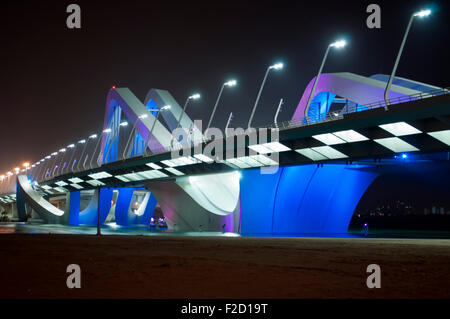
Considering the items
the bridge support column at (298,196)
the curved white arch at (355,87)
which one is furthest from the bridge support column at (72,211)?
the curved white arch at (355,87)

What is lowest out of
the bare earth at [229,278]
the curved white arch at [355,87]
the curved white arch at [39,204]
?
the bare earth at [229,278]

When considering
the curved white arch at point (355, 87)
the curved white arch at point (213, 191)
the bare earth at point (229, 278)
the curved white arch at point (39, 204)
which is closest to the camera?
the bare earth at point (229, 278)

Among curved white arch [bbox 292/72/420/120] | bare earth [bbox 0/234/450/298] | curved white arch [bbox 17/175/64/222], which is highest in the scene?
curved white arch [bbox 292/72/420/120]

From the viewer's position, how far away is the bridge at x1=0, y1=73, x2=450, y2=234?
2983 cm

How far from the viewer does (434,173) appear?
56.9m

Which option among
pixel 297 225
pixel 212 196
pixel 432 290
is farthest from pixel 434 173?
pixel 432 290

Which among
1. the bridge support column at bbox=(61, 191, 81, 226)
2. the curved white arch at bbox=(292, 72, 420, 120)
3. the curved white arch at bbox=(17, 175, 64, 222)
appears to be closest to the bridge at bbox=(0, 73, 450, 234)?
the curved white arch at bbox=(292, 72, 420, 120)

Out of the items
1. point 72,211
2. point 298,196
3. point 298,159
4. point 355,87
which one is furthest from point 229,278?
point 72,211

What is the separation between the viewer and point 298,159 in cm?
3928

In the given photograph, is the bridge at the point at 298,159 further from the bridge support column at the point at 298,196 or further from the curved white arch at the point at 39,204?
the curved white arch at the point at 39,204

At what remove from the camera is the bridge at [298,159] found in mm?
29828

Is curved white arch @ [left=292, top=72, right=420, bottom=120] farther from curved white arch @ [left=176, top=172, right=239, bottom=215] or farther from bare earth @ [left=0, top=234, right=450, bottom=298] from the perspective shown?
bare earth @ [left=0, top=234, right=450, bottom=298]

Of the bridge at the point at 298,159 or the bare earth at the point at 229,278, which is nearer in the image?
the bare earth at the point at 229,278
